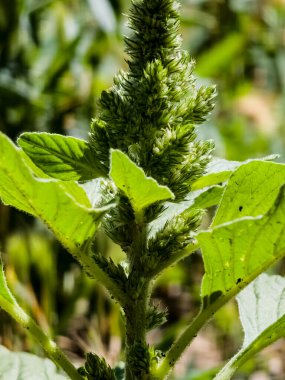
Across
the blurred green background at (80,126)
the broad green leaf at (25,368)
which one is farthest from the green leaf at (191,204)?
the blurred green background at (80,126)

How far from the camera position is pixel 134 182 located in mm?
645

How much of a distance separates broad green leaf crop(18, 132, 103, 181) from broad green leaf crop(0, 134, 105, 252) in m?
0.06

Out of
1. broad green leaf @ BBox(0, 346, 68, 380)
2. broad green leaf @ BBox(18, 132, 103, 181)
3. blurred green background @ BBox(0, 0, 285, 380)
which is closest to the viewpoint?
broad green leaf @ BBox(18, 132, 103, 181)

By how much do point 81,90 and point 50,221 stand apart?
1.98 metres

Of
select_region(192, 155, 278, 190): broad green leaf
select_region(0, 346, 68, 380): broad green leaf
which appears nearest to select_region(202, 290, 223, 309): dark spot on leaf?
select_region(192, 155, 278, 190): broad green leaf

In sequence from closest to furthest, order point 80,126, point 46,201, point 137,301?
1. point 46,201
2. point 137,301
3. point 80,126

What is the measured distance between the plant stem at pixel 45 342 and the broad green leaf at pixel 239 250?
0.51ft

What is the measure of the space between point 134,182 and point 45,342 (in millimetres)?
216

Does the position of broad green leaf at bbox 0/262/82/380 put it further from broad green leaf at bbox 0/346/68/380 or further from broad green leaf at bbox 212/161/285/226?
broad green leaf at bbox 212/161/285/226

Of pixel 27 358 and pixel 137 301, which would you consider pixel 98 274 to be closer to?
pixel 137 301

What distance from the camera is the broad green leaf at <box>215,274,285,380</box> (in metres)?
Result: 0.77

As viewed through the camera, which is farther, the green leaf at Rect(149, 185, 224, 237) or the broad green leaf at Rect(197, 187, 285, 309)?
the green leaf at Rect(149, 185, 224, 237)

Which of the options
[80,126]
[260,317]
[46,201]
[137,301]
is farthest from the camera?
[80,126]

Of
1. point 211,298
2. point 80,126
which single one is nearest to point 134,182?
point 211,298
